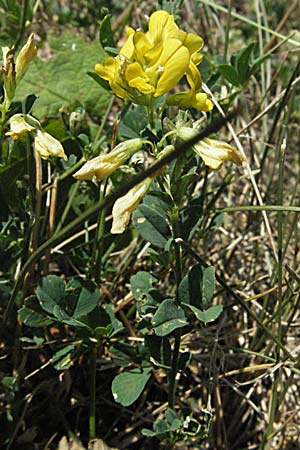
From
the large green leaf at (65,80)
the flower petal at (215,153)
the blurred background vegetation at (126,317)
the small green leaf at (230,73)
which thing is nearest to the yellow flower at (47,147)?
the blurred background vegetation at (126,317)

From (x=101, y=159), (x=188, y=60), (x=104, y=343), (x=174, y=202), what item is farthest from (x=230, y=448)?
(x=188, y=60)

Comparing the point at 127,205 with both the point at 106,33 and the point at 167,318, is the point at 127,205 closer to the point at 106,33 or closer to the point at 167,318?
the point at 167,318

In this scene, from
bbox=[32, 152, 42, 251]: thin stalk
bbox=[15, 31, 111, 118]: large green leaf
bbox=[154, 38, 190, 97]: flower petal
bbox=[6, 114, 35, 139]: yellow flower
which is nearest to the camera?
bbox=[154, 38, 190, 97]: flower petal

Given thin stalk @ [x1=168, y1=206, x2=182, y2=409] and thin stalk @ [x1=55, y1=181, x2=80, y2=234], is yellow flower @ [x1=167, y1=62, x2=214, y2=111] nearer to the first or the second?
thin stalk @ [x1=168, y1=206, x2=182, y2=409]

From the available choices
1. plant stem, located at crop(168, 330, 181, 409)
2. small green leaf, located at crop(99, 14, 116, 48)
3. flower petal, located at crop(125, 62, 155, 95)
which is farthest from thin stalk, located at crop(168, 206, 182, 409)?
small green leaf, located at crop(99, 14, 116, 48)

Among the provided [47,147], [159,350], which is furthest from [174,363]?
[47,147]

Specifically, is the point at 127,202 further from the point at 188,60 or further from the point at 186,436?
the point at 186,436
